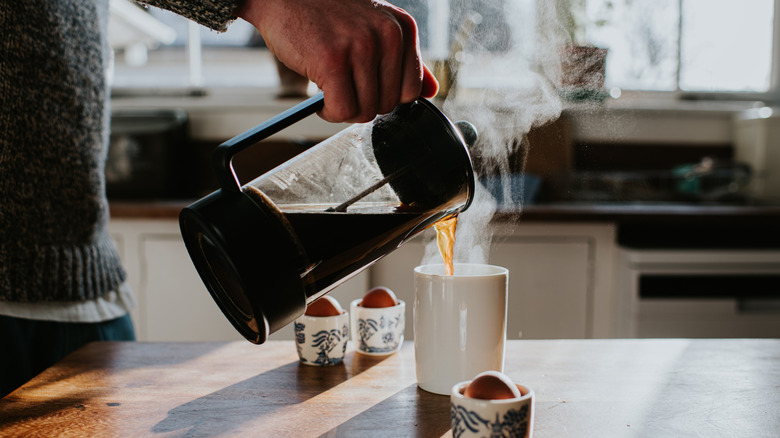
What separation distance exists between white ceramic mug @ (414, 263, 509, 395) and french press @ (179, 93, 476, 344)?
0.34 feet

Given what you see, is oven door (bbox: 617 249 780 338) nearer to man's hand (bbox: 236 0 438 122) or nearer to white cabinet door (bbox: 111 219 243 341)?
white cabinet door (bbox: 111 219 243 341)

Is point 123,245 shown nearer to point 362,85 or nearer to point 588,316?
point 588,316

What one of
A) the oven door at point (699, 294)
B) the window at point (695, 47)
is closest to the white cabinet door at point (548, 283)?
the oven door at point (699, 294)

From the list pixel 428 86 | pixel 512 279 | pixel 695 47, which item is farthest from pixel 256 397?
pixel 695 47

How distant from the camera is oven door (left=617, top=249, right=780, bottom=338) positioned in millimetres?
2057

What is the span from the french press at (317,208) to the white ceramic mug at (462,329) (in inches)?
4.0

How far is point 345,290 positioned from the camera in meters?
2.06

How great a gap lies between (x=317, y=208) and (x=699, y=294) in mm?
1849

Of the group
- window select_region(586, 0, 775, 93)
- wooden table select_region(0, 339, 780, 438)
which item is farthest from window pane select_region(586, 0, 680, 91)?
wooden table select_region(0, 339, 780, 438)

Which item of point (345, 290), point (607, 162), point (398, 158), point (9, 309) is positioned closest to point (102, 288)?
point (9, 309)

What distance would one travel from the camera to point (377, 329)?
911 mm

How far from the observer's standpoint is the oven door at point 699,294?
2057mm

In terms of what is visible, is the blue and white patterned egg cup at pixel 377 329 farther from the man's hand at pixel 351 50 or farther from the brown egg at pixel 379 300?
the man's hand at pixel 351 50

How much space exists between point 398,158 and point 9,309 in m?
0.64
